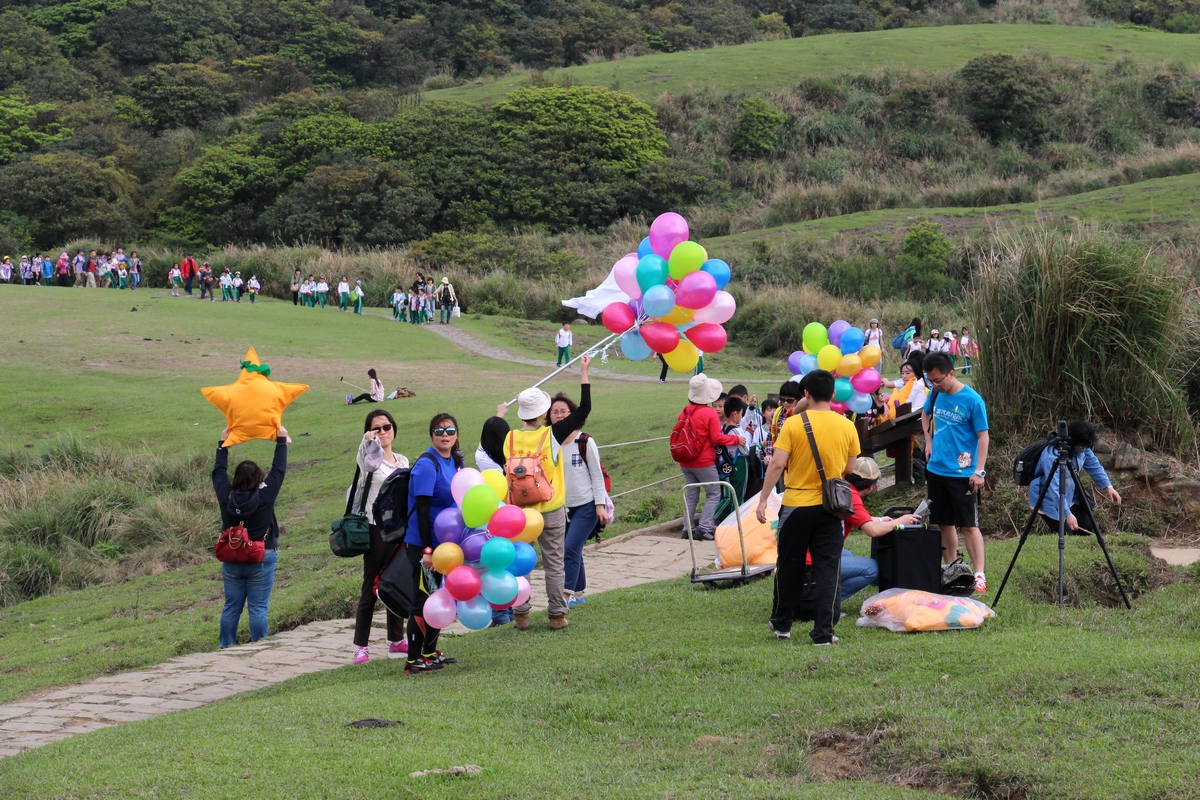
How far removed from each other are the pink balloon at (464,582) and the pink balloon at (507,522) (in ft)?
0.93

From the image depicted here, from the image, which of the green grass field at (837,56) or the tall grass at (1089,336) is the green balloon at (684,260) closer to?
the tall grass at (1089,336)

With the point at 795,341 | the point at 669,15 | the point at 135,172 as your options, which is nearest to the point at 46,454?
the point at 795,341

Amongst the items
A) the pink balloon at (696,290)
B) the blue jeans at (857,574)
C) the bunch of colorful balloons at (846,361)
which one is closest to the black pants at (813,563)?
the blue jeans at (857,574)

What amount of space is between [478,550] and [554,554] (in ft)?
4.01

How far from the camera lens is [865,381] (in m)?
11.8

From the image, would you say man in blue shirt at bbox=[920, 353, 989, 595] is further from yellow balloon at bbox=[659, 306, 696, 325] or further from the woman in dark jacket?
the woman in dark jacket

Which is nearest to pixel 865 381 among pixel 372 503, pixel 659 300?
pixel 659 300

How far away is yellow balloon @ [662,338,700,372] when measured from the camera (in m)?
9.08

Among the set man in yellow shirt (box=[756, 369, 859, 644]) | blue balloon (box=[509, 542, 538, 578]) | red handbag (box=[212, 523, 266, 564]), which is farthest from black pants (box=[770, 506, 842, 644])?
red handbag (box=[212, 523, 266, 564])

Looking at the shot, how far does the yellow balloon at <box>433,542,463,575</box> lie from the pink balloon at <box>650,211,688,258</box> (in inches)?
121

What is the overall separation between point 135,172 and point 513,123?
777 inches

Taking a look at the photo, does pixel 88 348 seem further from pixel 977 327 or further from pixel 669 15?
pixel 669 15

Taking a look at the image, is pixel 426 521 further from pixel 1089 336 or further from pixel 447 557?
pixel 1089 336

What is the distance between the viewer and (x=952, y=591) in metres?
7.98
